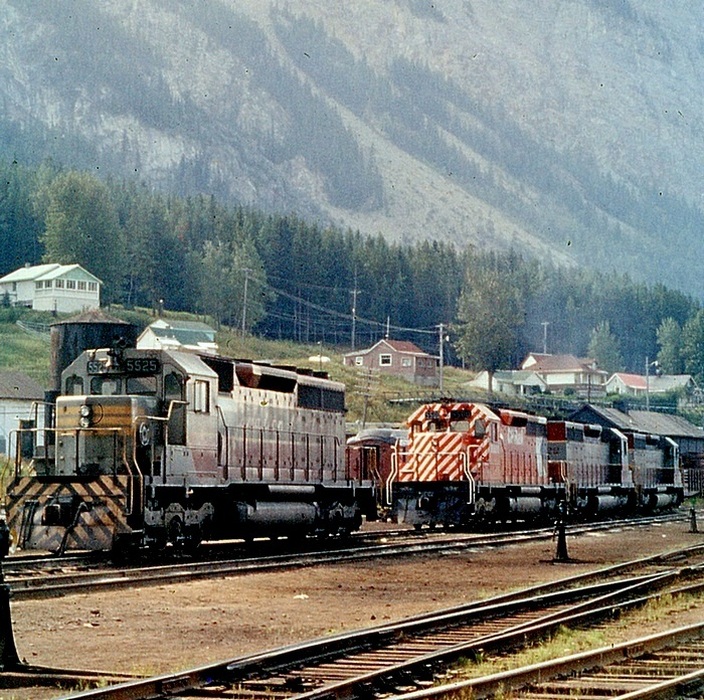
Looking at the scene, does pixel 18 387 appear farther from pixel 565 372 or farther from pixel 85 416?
pixel 565 372

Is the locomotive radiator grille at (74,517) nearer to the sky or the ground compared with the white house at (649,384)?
nearer to the ground

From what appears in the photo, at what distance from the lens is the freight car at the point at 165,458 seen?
64.5 ft

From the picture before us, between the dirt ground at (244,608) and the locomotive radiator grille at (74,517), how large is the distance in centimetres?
240

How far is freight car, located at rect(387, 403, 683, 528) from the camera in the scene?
106ft

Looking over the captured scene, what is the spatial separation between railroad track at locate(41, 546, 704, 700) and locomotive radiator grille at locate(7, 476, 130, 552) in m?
7.07

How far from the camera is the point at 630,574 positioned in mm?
19656

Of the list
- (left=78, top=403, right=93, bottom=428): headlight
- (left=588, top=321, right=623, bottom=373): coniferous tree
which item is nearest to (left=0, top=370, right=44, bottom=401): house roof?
(left=78, top=403, right=93, bottom=428): headlight

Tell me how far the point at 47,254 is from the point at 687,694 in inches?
4674

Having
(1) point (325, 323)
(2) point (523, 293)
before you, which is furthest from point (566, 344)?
(1) point (325, 323)

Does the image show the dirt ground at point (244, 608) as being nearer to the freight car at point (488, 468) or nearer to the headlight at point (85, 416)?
the headlight at point (85, 416)

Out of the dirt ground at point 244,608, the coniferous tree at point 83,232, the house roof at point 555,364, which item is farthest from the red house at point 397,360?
the dirt ground at point 244,608

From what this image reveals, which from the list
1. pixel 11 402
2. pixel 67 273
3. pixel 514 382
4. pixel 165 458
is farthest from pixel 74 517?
pixel 514 382

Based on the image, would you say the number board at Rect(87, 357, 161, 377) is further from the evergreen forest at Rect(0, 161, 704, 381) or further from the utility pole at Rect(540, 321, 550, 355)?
the utility pole at Rect(540, 321, 550, 355)

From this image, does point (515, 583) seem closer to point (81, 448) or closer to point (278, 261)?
point (81, 448)
